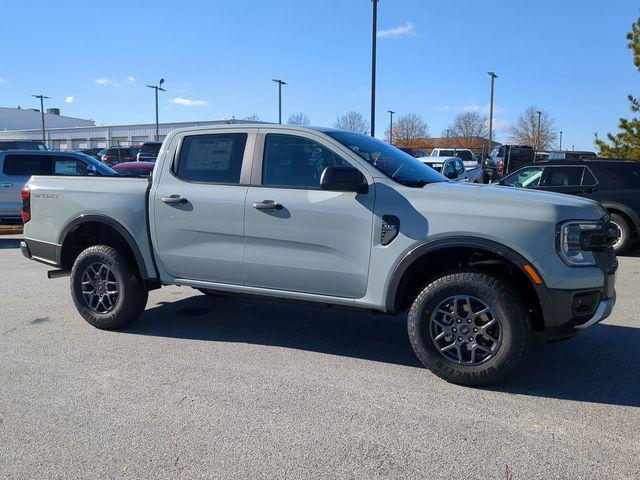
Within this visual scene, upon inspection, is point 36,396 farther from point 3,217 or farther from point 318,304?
point 3,217

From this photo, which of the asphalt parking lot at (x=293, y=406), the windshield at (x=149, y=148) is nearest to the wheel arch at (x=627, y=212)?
the asphalt parking lot at (x=293, y=406)

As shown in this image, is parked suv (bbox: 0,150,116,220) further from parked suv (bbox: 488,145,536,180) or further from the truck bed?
parked suv (bbox: 488,145,536,180)

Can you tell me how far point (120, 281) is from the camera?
5.51m

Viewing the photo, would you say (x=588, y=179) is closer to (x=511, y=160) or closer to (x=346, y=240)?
(x=346, y=240)

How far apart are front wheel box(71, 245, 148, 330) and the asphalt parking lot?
0.20 metres

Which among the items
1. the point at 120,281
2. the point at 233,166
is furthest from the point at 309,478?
the point at 120,281

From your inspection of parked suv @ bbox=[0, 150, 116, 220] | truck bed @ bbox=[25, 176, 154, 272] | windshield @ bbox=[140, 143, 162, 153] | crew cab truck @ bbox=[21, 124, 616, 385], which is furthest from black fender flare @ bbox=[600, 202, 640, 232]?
windshield @ bbox=[140, 143, 162, 153]

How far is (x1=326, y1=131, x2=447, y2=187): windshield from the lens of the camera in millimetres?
4680

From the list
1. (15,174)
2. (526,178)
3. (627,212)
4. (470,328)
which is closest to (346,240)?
(470,328)

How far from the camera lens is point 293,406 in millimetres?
3877

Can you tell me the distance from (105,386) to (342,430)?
1843mm

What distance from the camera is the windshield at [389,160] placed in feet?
15.4

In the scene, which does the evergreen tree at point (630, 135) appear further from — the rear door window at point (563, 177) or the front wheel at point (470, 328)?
the front wheel at point (470, 328)

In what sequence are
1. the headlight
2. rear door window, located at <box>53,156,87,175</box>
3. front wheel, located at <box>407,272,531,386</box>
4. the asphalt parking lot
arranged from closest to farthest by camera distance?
the asphalt parking lot
the headlight
front wheel, located at <box>407,272,531,386</box>
rear door window, located at <box>53,156,87,175</box>
